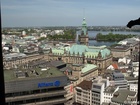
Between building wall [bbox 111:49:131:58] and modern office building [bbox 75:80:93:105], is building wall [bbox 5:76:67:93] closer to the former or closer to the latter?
modern office building [bbox 75:80:93:105]

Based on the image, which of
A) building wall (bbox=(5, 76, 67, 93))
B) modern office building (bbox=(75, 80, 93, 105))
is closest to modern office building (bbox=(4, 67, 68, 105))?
building wall (bbox=(5, 76, 67, 93))

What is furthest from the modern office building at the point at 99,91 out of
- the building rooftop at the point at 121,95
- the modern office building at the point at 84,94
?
the building rooftop at the point at 121,95

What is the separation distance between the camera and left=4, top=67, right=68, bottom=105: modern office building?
50.3 feet

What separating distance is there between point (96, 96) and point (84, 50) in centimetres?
1993

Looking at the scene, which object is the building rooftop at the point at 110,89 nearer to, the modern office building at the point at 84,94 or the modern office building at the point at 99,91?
the modern office building at the point at 99,91

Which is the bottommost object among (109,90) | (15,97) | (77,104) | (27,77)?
(77,104)

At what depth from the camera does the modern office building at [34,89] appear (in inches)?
604

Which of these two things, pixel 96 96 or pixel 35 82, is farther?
pixel 96 96

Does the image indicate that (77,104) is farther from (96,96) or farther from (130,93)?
(130,93)

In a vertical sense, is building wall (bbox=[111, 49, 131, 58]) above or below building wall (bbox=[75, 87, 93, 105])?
above

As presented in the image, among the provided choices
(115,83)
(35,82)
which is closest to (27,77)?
(35,82)

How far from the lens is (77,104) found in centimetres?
2456

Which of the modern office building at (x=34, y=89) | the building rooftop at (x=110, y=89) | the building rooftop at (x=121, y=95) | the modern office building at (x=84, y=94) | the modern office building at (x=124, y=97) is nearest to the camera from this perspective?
the modern office building at (x=34, y=89)

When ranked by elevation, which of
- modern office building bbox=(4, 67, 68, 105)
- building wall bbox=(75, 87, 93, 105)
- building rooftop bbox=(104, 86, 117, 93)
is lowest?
building wall bbox=(75, 87, 93, 105)
